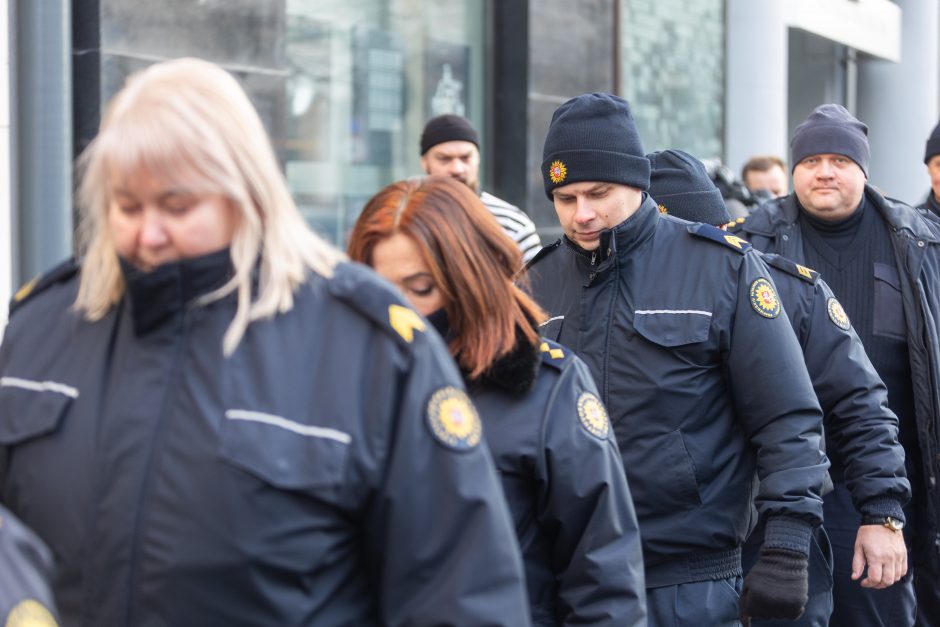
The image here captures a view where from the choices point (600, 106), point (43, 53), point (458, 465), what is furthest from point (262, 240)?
point (43, 53)

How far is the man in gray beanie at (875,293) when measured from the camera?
4676mm

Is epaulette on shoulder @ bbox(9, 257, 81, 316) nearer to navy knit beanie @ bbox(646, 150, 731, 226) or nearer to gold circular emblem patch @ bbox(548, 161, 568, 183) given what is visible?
gold circular emblem patch @ bbox(548, 161, 568, 183)

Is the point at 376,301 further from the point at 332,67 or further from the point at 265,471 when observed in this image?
the point at 332,67

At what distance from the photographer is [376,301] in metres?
2.02

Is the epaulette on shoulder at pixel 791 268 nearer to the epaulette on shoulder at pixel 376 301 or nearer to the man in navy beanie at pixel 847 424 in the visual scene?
the man in navy beanie at pixel 847 424

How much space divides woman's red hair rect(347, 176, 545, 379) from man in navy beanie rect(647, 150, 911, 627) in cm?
158

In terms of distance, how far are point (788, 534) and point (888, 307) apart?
165 cm

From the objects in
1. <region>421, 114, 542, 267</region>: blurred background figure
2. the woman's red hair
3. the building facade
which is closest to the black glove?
the woman's red hair

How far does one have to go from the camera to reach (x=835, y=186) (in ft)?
16.8

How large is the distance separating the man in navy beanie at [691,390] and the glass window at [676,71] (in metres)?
7.03

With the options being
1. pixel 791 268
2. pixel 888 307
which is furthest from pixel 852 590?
pixel 791 268

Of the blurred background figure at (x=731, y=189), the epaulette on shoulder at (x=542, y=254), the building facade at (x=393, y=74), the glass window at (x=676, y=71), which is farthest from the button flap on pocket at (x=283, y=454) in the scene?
the glass window at (x=676, y=71)

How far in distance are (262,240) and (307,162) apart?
20.1 ft

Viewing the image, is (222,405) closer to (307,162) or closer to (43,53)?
(43,53)
